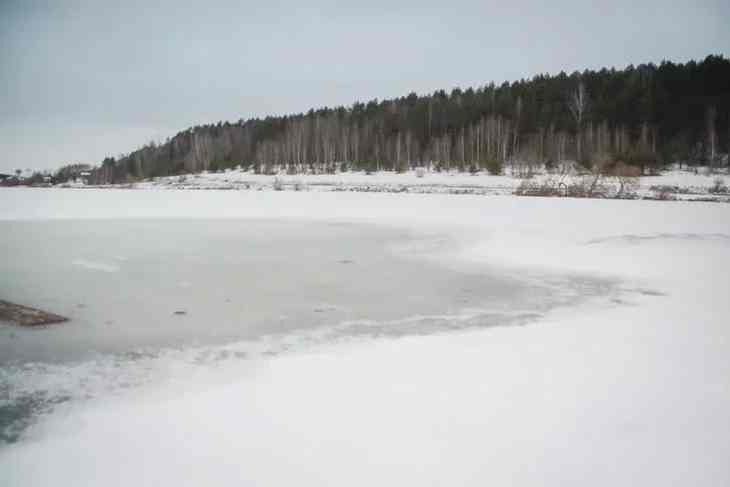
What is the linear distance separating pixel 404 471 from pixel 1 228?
469 inches

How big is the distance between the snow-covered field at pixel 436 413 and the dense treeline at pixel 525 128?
2909cm

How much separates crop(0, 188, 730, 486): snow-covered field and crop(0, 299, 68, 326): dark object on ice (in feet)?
4.85

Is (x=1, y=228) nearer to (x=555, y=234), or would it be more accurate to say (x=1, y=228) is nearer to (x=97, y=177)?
(x=555, y=234)

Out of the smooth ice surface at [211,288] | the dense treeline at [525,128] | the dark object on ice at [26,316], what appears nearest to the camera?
the smooth ice surface at [211,288]

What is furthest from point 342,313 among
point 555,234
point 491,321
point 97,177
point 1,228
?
point 97,177

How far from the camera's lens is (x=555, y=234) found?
9719 millimetres

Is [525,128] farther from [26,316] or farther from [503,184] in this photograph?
[26,316]

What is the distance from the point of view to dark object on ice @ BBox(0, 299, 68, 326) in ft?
13.7

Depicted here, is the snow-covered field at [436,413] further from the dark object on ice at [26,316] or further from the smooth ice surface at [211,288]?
the dark object on ice at [26,316]

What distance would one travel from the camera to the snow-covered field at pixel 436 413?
2.20 metres

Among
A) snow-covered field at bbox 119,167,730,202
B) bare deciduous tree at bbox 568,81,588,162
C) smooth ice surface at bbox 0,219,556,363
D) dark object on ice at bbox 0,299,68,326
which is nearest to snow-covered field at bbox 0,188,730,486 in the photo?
smooth ice surface at bbox 0,219,556,363

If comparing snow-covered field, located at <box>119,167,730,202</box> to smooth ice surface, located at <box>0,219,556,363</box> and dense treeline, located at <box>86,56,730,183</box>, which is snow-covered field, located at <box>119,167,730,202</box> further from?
smooth ice surface, located at <box>0,219,556,363</box>

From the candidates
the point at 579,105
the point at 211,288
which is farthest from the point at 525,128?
the point at 211,288

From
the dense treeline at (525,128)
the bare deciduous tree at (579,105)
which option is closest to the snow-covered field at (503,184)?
the dense treeline at (525,128)
